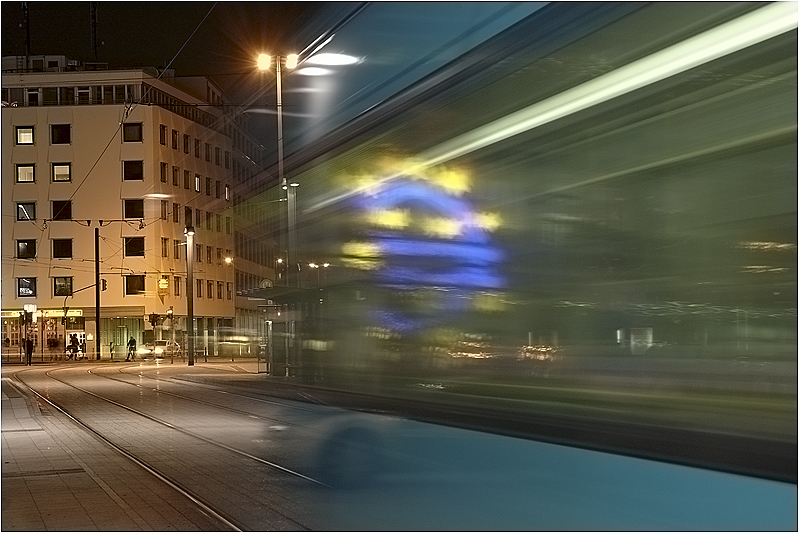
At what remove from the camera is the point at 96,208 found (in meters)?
60.1

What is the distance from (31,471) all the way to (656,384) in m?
7.31

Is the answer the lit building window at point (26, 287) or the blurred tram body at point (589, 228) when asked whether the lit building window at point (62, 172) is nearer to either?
the lit building window at point (26, 287)

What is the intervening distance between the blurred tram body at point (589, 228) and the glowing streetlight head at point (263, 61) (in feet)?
13.0

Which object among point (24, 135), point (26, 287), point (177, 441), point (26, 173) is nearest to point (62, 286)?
point (26, 287)

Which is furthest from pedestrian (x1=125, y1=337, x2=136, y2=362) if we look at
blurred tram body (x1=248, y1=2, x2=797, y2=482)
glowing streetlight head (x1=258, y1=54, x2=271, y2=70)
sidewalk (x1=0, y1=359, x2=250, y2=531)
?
blurred tram body (x1=248, y1=2, x2=797, y2=482)

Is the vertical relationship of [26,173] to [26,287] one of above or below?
above

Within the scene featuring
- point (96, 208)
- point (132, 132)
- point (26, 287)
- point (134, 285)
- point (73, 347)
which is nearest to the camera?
point (96, 208)

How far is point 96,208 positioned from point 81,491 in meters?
53.2

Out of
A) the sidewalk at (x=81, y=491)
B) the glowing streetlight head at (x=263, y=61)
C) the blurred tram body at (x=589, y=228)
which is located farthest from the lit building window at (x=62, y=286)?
the blurred tram body at (x=589, y=228)

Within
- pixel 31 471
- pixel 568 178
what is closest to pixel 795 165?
pixel 568 178

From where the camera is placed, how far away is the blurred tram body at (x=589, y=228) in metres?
6.30

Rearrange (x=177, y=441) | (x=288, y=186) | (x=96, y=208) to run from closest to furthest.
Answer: (x=288, y=186) < (x=177, y=441) < (x=96, y=208)

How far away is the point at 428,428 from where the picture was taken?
11414 millimetres

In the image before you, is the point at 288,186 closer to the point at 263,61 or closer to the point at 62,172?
the point at 263,61
